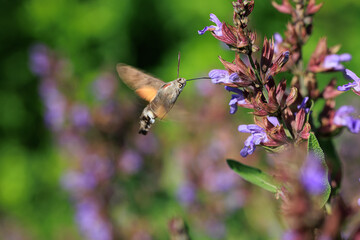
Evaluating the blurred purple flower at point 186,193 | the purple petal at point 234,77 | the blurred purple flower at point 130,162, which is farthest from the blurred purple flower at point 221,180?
the purple petal at point 234,77

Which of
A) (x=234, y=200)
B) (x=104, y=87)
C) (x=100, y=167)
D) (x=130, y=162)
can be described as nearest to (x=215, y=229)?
(x=234, y=200)

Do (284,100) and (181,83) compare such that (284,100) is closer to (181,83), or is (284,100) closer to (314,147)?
(314,147)

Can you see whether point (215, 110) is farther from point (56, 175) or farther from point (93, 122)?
point (56, 175)

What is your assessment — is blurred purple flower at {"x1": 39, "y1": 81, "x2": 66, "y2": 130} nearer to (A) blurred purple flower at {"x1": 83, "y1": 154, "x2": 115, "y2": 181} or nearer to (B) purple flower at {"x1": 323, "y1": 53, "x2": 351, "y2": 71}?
(A) blurred purple flower at {"x1": 83, "y1": 154, "x2": 115, "y2": 181}

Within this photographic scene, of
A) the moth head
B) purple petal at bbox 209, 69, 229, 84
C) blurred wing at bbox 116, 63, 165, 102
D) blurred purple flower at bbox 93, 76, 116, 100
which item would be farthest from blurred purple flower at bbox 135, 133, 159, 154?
purple petal at bbox 209, 69, 229, 84

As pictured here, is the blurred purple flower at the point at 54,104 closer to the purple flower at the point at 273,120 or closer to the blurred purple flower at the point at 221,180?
the blurred purple flower at the point at 221,180

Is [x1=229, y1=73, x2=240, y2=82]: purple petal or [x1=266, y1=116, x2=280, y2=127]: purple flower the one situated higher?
[x1=229, y1=73, x2=240, y2=82]: purple petal

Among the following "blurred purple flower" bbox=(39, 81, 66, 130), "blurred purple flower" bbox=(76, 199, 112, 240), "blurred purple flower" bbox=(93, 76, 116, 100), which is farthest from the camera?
"blurred purple flower" bbox=(39, 81, 66, 130)
